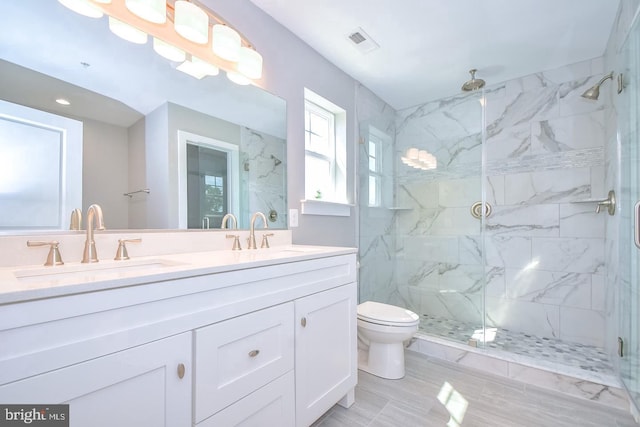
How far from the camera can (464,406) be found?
1576mm

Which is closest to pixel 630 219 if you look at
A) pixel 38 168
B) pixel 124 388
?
pixel 124 388

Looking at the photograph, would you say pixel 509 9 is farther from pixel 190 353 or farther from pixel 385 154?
pixel 190 353

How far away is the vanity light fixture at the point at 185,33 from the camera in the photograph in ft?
3.91

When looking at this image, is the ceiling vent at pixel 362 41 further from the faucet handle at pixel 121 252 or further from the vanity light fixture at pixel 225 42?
the faucet handle at pixel 121 252

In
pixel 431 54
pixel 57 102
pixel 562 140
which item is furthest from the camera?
→ pixel 562 140

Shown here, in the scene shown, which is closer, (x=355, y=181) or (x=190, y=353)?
(x=190, y=353)

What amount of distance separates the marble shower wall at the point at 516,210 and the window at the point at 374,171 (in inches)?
8.8

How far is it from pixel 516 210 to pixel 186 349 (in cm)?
285

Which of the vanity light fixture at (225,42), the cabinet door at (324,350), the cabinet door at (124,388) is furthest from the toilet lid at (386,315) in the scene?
the vanity light fixture at (225,42)

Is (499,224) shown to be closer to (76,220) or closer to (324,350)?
(324,350)

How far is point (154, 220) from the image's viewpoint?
1.29 metres

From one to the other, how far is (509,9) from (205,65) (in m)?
1.82

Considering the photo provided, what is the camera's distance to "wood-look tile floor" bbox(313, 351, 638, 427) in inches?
57.1

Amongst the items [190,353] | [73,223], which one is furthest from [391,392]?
[73,223]
